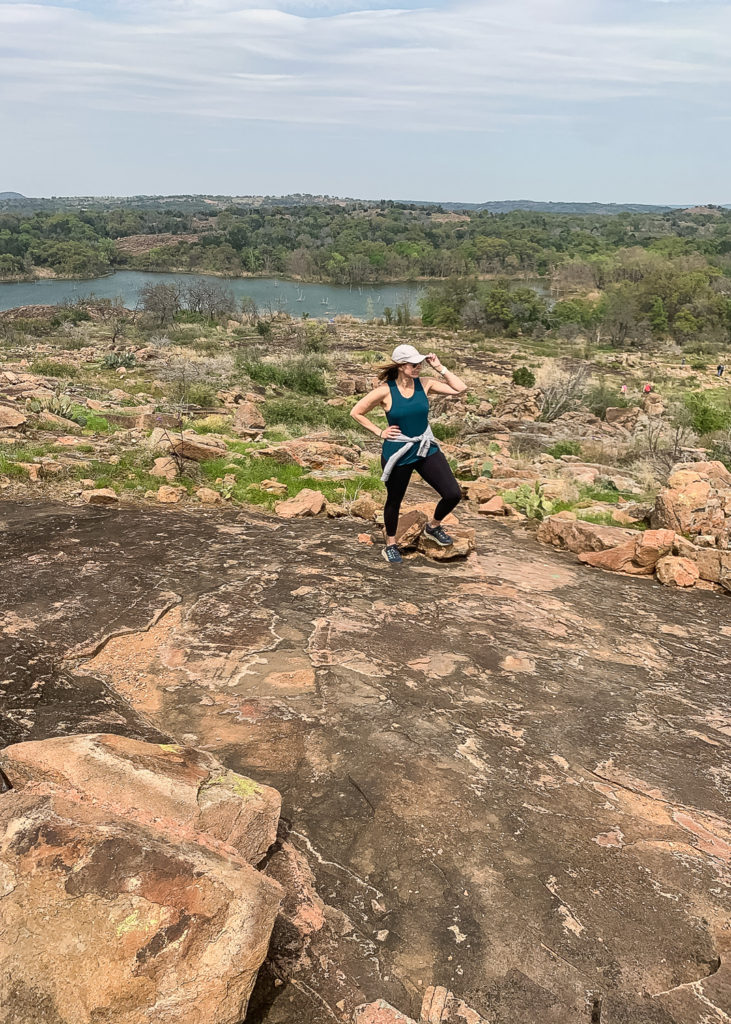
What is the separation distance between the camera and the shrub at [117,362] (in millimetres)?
21438

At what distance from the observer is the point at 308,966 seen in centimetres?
178

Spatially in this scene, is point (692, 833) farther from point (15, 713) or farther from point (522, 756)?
point (15, 713)

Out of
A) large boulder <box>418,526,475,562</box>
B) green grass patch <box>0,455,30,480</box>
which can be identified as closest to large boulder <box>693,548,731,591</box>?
large boulder <box>418,526,475,562</box>

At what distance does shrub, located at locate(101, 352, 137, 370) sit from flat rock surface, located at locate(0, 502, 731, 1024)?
17.9 meters

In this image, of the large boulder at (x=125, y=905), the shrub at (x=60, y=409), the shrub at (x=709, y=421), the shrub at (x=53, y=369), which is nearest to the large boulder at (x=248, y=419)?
the shrub at (x=60, y=409)

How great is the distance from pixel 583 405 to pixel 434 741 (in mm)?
20172

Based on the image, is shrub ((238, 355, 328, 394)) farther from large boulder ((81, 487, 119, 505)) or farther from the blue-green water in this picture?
the blue-green water

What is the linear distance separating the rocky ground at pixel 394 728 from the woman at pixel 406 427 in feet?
1.54

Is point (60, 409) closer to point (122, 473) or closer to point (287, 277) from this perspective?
point (122, 473)

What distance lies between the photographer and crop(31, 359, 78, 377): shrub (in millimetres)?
18250

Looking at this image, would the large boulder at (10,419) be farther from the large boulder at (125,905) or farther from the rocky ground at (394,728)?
the large boulder at (125,905)

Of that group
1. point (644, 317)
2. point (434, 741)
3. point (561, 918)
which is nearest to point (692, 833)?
point (561, 918)

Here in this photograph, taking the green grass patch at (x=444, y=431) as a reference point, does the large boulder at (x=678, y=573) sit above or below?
above

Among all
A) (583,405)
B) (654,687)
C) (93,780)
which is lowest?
(583,405)
